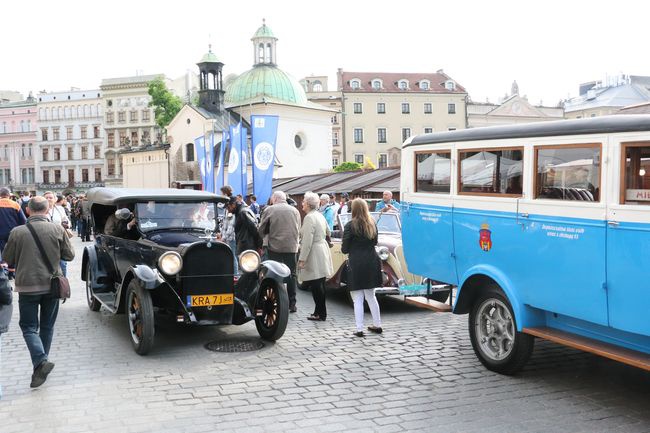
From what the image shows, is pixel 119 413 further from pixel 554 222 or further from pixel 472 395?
pixel 554 222

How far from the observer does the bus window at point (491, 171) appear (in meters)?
6.33

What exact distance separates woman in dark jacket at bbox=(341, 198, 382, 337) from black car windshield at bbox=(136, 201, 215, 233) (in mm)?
2262

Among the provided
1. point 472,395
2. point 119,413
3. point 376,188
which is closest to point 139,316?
point 119,413

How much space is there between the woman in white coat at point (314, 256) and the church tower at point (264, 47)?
5311cm

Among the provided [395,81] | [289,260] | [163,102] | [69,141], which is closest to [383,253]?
[289,260]

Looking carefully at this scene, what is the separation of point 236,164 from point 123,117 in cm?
7568

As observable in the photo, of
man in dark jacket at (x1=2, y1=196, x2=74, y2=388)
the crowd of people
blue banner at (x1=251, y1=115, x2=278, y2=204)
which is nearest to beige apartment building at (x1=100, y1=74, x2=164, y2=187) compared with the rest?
blue banner at (x1=251, y1=115, x2=278, y2=204)

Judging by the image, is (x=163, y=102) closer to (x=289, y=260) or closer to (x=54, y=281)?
(x=289, y=260)

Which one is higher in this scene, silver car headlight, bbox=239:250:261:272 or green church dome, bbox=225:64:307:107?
green church dome, bbox=225:64:307:107

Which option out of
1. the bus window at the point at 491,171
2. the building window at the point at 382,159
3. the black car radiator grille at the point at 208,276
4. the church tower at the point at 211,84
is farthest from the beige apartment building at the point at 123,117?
the bus window at the point at 491,171

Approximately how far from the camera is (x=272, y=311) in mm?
8352

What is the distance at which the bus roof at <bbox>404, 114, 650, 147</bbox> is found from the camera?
16.8 ft

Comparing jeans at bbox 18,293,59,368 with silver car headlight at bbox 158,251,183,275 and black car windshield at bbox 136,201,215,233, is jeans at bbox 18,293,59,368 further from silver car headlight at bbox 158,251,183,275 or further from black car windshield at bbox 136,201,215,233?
black car windshield at bbox 136,201,215,233

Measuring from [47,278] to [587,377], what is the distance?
5.78m
